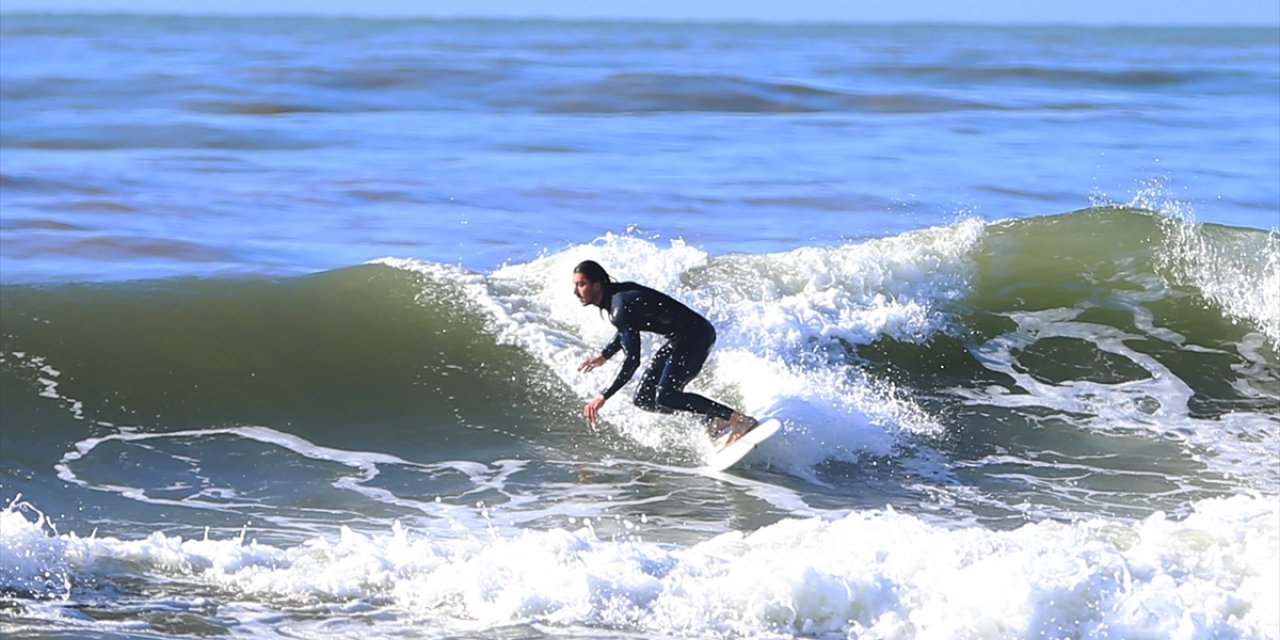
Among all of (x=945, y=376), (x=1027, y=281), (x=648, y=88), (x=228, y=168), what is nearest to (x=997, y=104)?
(x=648, y=88)

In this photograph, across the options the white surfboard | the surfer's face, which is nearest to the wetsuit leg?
the white surfboard

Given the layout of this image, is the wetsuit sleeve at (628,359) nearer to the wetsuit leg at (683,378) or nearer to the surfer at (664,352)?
the surfer at (664,352)

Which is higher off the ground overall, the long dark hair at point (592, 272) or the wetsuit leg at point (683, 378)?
the long dark hair at point (592, 272)

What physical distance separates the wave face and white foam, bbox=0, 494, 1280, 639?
18 mm

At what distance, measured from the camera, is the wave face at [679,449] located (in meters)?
6.82

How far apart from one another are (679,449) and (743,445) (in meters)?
0.61

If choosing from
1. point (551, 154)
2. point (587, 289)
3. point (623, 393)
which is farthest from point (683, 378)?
point (551, 154)

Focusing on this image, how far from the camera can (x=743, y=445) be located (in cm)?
960

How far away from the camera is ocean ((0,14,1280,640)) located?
6871mm

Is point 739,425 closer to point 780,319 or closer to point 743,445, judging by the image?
point 743,445

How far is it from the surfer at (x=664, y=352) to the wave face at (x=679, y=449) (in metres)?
0.38

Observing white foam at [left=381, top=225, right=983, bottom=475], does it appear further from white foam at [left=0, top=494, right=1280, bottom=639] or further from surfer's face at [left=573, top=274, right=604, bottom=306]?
white foam at [left=0, top=494, right=1280, bottom=639]

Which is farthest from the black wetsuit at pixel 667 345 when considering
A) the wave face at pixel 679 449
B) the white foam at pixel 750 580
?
the white foam at pixel 750 580

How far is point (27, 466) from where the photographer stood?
920cm
